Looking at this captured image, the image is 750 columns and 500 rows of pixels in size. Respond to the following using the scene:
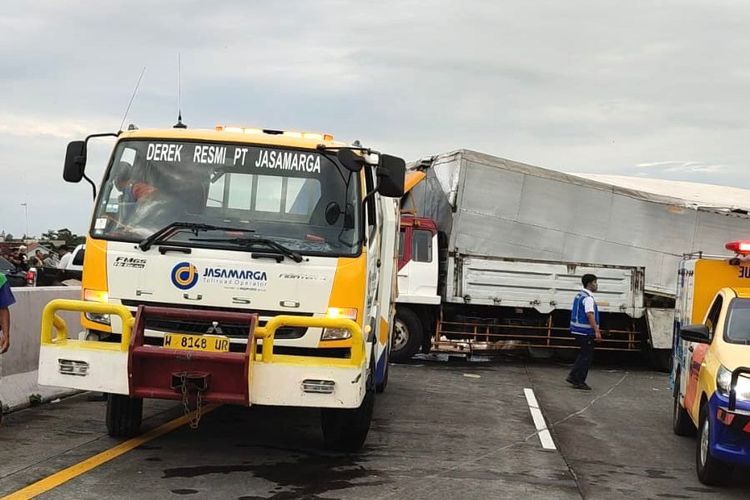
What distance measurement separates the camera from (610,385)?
637 inches

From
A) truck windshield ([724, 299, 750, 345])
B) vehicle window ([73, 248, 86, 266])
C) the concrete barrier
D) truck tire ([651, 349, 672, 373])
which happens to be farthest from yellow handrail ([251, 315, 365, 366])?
vehicle window ([73, 248, 86, 266])

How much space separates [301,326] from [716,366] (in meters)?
3.33

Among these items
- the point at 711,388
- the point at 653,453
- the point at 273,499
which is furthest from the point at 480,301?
the point at 273,499

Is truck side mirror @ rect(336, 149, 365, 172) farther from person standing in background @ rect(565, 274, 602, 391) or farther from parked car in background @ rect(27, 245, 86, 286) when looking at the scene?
parked car in background @ rect(27, 245, 86, 286)

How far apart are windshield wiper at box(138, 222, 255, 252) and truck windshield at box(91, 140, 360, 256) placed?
0.03 m

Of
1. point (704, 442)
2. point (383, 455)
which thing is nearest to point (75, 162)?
point (383, 455)

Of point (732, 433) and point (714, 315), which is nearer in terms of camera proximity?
point (732, 433)

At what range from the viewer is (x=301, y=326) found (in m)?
7.31

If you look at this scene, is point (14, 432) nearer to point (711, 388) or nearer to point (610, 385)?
point (711, 388)

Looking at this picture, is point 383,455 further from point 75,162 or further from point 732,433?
point 75,162

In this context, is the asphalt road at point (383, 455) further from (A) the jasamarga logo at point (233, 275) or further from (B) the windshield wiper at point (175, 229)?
(B) the windshield wiper at point (175, 229)

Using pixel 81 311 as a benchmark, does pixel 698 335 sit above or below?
above

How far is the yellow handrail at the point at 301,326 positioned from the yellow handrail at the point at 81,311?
3.00 feet

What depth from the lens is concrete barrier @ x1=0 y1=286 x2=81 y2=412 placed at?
10.2 meters
